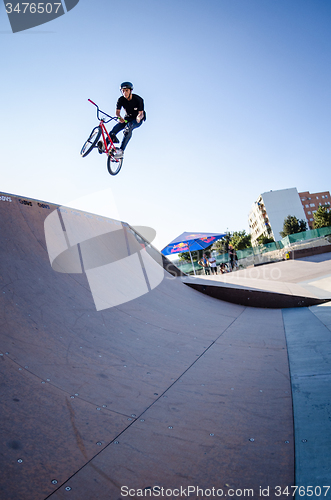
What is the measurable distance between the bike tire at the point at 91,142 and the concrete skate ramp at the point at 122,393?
9.88 ft

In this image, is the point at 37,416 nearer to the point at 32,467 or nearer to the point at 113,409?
the point at 32,467

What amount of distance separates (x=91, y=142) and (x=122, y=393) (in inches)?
273

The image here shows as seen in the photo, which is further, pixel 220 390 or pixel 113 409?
pixel 220 390

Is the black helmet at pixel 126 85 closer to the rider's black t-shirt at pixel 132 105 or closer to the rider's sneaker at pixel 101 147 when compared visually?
the rider's black t-shirt at pixel 132 105

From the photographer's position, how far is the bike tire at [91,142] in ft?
23.6

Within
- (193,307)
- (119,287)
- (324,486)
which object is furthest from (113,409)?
(193,307)

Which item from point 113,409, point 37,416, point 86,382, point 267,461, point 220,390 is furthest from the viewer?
Answer: point 220,390

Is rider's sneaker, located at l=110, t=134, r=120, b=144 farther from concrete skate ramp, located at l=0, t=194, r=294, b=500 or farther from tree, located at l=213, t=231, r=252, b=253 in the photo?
tree, located at l=213, t=231, r=252, b=253

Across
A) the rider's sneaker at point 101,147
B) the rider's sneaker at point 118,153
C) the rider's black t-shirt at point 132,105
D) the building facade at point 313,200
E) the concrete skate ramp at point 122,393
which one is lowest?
the concrete skate ramp at point 122,393

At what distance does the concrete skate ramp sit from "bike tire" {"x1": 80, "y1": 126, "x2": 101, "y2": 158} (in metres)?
3.01

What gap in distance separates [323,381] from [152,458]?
1792 millimetres

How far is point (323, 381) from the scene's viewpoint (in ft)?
8.50

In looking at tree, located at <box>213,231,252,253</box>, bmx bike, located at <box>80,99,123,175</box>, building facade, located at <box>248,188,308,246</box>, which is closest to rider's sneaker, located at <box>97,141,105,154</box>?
bmx bike, located at <box>80,99,123,175</box>

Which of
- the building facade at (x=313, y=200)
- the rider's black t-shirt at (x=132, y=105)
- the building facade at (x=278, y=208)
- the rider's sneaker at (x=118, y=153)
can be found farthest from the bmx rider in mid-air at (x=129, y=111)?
the building facade at (x=313, y=200)
